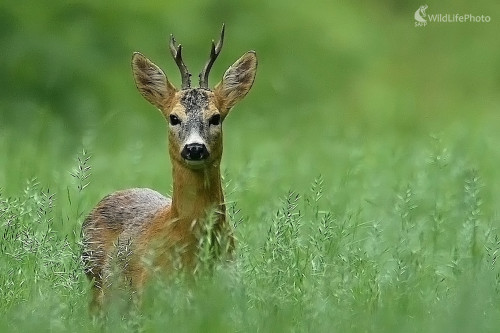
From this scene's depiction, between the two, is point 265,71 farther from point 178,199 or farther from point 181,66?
point 178,199

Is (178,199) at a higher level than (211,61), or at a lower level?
lower

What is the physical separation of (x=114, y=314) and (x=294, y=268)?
0.84 m

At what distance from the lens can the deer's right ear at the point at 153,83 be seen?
6172 mm

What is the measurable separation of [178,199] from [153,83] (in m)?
0.70

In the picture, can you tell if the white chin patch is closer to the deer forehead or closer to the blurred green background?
the deer forehead

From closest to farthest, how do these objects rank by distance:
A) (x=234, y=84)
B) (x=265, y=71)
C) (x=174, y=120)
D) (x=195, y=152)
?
1. (x=195, y=152)
2. (x=174, y=120)
3. (x=234, y=84)
4. (x=265, y=71)

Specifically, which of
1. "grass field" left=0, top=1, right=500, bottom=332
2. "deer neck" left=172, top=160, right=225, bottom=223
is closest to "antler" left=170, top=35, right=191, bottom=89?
"deer neck" left=172, top=160, right=225, bottom=223

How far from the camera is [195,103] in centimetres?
589

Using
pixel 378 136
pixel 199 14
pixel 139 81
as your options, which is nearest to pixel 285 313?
pixel 139 81

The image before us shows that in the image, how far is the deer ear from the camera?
240 inches

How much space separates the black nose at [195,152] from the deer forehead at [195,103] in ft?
0.69

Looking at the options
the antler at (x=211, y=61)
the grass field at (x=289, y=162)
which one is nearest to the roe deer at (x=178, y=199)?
the antler at (x=211, y=61)

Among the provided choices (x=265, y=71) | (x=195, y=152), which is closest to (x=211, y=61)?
(x=195, y=152)

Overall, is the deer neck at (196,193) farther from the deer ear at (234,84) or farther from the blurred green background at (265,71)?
the blurred green background at (265,71)
